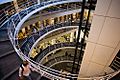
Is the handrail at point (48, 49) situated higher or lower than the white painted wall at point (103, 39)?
lower

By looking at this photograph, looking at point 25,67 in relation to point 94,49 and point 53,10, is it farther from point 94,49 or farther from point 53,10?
point 53,10

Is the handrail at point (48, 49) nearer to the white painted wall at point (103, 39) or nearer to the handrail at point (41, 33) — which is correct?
the handrail at point (41, 33)

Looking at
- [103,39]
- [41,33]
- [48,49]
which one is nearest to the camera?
[103,39]

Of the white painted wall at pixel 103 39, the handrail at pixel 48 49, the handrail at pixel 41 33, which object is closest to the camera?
the white painted wall at pixel 103 39

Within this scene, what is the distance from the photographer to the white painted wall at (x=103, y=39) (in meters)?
4.19

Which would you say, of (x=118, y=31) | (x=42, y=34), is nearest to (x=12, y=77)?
(x=118, y=31)

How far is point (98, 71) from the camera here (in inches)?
244

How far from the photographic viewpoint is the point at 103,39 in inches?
194

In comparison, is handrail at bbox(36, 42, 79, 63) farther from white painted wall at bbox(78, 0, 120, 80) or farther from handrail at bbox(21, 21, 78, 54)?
white painted wall at bbox(78, 0, 120, 80)

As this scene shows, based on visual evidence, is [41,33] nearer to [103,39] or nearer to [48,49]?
[48,49]

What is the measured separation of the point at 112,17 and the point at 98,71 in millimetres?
2627

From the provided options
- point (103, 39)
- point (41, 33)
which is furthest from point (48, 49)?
point (103, 39)

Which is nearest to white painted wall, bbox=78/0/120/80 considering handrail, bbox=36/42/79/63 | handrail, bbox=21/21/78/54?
handrail, bbox=21/21/78/54

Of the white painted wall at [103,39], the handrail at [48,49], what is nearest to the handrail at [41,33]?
the handrail at [48,49]
